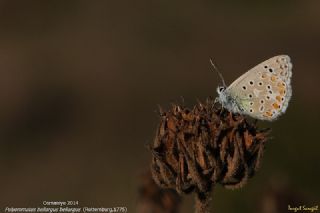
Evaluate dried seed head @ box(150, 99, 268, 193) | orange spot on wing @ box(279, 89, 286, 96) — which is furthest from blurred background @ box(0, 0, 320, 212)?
dried seed head @ box(150, 99, 268, 193)

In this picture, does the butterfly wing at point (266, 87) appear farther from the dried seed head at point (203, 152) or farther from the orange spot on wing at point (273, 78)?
the dried seed head at point (203, 152)

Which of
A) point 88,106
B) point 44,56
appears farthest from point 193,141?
point 44,56

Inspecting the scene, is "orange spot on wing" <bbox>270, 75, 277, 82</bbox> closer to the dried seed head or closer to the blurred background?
the dried seed head

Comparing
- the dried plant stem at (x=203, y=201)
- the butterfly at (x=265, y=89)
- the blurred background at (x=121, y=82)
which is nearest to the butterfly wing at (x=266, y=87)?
the butterfly at (x=265, y=89)

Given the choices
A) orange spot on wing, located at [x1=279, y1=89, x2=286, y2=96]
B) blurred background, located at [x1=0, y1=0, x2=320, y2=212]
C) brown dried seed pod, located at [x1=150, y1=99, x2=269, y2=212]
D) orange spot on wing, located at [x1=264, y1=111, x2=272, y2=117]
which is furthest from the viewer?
blurred background, located at [x1=0, y1=0, x2=320, y2=212]

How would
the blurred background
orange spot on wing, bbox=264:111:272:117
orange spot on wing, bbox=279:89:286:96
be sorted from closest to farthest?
orange spot on wing, bbox=264:111:272:117, orange spot on wing, bbox=279:89:286:96, the blurred background

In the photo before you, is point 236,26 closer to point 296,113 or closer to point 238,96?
point 296,113

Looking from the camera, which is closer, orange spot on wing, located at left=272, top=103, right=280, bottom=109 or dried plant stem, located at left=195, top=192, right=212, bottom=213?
dried plant stem, located at left=195, top=192, right=212, bottom=213
